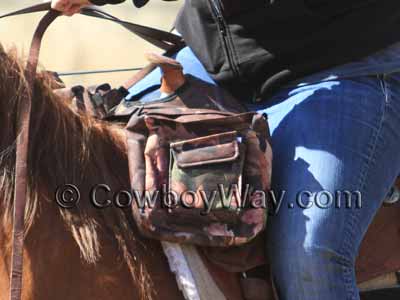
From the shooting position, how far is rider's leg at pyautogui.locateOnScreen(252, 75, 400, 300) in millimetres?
2061

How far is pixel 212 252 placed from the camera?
207 cm

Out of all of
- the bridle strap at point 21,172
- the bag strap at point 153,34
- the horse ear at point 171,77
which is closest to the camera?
the bridle strap at point 21,172

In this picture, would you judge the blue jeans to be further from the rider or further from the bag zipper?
the bag zipper

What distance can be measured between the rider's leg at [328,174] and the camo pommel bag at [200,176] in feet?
0.29

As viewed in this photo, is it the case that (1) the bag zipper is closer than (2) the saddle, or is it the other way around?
(2) the saddle

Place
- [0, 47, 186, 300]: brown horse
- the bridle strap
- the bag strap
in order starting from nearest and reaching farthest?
1. the bridle strap
2. [0, 47, 186, 300]: brown horse
3. the bag strap

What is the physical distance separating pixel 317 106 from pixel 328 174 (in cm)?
20

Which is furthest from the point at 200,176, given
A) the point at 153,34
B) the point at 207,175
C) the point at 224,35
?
the point at 153,34

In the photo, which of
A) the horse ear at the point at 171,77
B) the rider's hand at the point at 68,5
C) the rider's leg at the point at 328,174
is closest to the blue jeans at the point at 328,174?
the rider's leg at the point at 328,174

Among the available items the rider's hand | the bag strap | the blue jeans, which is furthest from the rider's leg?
the rider's hand

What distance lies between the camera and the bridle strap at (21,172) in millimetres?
1895

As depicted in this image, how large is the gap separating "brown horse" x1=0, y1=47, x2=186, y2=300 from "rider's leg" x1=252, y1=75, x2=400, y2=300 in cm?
34

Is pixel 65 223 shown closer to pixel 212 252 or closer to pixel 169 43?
pixel 212 252

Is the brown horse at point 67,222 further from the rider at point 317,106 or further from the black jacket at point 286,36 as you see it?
the black jacket at point 286,36
